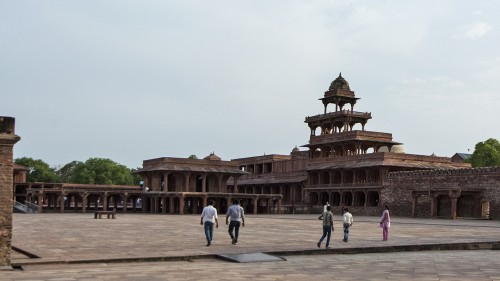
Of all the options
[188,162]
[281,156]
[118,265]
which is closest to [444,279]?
[118,265]

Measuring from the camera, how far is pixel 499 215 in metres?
46.9

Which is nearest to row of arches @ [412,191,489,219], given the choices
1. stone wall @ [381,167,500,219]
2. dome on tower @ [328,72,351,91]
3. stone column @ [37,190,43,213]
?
stone wall @ [381,167,500,219]

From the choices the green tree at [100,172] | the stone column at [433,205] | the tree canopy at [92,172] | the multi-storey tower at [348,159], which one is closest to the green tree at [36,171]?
the tree canopy at [92,172]

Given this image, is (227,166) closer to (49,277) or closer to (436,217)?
(436,217)

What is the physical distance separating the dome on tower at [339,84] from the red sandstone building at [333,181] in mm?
127

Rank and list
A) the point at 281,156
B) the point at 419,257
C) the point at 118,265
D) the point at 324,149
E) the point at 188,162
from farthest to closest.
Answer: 1. the point at 281,156
2. the point at 324,149
3. the point at 188,162
4. the point at 419,257
5. the point at 118,265

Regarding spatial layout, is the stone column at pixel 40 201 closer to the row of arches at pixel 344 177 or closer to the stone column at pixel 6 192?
the row of arches at pixel 344 177

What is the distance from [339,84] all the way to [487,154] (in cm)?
1935

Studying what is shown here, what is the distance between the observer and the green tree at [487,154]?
72.9 m

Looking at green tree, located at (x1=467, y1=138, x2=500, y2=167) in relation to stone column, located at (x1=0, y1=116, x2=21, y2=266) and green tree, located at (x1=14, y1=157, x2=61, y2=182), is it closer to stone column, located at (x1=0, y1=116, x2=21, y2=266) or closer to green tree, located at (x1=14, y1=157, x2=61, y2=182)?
green tree, located at (x1=14, y1=157, x2=61, y2=182)

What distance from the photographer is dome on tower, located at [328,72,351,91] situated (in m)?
77.4

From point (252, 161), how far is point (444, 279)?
77930 mm

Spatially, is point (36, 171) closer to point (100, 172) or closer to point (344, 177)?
point (100, 172)

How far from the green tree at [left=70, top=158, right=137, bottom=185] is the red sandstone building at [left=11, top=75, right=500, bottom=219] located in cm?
1765
